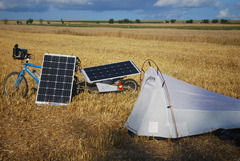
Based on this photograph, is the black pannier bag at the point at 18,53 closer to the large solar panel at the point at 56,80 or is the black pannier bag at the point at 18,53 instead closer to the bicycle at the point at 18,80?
the bicycle at the point at 18,80

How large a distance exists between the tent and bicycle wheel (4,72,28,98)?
4.26m

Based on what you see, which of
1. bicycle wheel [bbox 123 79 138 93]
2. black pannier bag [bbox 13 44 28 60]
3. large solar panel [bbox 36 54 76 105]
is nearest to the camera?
large solar panel [bbox 36 54 76 105]

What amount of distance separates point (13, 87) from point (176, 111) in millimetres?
5782

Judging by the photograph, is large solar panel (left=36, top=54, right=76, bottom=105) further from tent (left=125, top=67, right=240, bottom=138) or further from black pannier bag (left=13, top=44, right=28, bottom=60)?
tent (left=125, top=67, right=240, bottom=138)

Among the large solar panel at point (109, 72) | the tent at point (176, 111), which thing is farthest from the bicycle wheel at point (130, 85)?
the tent at point (176, 111)

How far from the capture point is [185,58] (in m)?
18.2

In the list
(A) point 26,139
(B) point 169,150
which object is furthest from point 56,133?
(B) point 169,150

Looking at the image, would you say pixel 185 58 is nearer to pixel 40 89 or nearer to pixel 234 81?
pixel 234 81

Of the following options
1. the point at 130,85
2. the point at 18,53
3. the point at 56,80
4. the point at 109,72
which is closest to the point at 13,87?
the point at 18,53

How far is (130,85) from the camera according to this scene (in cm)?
868

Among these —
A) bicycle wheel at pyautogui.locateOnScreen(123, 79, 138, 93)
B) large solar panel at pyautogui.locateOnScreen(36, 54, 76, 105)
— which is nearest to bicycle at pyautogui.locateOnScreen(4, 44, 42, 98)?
large solar panel at pyautogui.locateOnScreen(36, 54, 76, 105)

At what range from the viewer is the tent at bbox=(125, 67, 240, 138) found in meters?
5.32

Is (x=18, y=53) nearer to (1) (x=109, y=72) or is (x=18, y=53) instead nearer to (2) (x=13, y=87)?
(2) (x=13, y=87)

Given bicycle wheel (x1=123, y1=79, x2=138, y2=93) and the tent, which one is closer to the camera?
the tent
